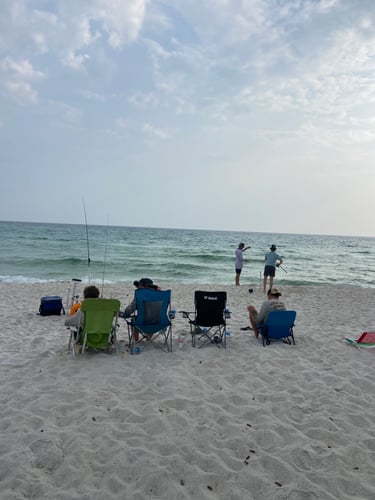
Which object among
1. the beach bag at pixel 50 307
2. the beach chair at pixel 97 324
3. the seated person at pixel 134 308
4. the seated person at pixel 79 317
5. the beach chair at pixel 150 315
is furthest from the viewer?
the beach bag at pixel 50 307

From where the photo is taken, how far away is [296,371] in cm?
429

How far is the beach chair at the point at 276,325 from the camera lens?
17.3ft

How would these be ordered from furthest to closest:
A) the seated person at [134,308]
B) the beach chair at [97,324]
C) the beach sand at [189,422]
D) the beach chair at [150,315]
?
the seated person at [134,308] → the beach chair at [150,315] → the beach chair at [97,324] → the beach sand at [189,422]

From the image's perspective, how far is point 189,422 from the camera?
9.94 feet

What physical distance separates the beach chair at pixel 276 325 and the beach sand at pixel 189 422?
189 millimetres

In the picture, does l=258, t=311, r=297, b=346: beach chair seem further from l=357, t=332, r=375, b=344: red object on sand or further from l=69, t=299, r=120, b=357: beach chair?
l=69, t=299, r=120, b=357: beach chair

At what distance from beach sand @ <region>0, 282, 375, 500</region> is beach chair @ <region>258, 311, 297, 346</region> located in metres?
0.19

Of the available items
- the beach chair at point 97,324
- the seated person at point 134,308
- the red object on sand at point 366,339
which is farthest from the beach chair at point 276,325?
the beach chair at point 97,324

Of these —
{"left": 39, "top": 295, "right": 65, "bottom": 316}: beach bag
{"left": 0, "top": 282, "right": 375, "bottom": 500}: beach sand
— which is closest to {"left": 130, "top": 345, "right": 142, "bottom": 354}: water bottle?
{"left": 0, "top": 282, "right": 375, "bottom": 500}: beach sand

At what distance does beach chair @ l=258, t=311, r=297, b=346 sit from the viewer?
5262mm

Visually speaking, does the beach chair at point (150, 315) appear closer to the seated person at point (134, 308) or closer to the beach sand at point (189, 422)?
the seated person at point (134, 308)

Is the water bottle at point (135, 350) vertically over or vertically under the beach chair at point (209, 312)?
under

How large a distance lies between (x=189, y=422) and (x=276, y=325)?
270cm

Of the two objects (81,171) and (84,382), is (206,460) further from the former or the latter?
(81,171)
